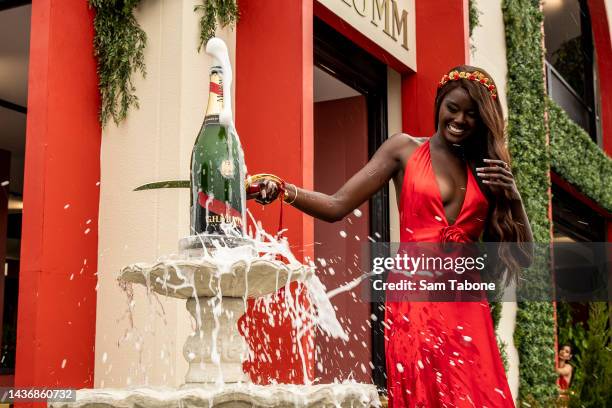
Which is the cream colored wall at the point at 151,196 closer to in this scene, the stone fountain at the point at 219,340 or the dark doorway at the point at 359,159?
the stone fountain at the point at 219,340

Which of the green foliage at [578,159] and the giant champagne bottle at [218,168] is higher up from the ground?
the green foliage at [578,159]

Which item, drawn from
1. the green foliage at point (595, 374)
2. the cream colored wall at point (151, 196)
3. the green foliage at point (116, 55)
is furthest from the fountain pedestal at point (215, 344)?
the green foliage at point (116, 55)

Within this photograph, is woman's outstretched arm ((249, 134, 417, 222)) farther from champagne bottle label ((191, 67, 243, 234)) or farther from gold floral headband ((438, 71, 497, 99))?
champagne bottle label ((191, 67, 243, 234))

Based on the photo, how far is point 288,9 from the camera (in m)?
4.79

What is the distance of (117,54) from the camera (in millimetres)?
4426

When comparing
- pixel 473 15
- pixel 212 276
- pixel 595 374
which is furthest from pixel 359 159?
pixel 212 276

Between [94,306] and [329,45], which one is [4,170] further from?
[94,306]

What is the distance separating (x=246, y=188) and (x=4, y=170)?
7.51 meters

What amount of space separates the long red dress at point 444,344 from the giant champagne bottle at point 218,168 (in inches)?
27.4

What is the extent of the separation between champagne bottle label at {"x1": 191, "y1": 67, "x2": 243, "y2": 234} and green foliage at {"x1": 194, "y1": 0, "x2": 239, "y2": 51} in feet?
6.44

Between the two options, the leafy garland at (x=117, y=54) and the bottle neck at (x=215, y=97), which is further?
the leafy garland at (x=117, y=54)

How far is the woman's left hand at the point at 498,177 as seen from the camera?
2.69 metres

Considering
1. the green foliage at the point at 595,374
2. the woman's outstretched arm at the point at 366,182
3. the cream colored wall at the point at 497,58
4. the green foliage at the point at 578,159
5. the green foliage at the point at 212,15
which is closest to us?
the woman's outstretched arm at the point at 366,182

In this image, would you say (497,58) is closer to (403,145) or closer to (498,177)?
(403,145)
